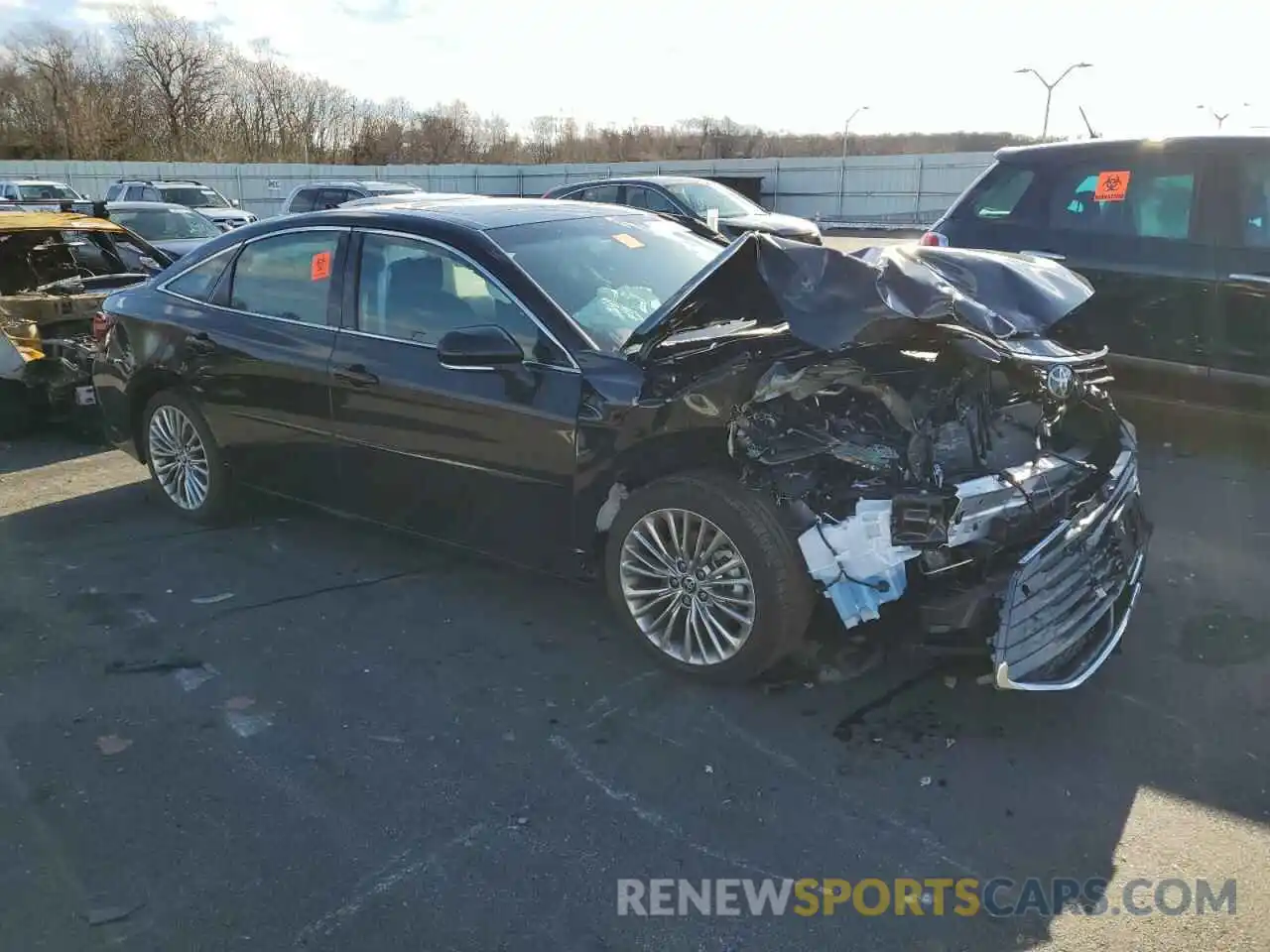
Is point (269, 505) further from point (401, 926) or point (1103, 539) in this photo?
point (1103, 539)

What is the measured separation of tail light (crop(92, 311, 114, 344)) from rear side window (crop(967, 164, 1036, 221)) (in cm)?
558

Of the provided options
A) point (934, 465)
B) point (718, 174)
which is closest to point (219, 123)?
point (718, 174)

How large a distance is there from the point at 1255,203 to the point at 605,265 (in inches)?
158

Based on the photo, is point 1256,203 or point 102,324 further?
point 102,324

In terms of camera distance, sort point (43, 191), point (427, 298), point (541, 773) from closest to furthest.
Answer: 1. point (541, 773)
2. point (427, 298)
3. point (43, 191)

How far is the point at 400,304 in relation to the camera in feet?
14.5

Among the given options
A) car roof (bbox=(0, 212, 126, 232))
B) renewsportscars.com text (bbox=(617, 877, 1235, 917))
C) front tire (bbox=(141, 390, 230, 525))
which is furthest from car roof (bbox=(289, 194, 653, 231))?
car roof (bbox=(0, 212, 126, 232))

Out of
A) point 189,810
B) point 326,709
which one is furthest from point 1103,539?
point 189,810

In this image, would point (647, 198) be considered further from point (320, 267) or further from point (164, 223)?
point (320, 267)

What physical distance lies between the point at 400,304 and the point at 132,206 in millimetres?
13684

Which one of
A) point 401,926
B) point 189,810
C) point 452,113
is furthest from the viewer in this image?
point 452,113

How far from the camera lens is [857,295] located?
3.43 meters

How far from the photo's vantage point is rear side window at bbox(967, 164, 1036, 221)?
6656mm

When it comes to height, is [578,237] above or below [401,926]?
above
